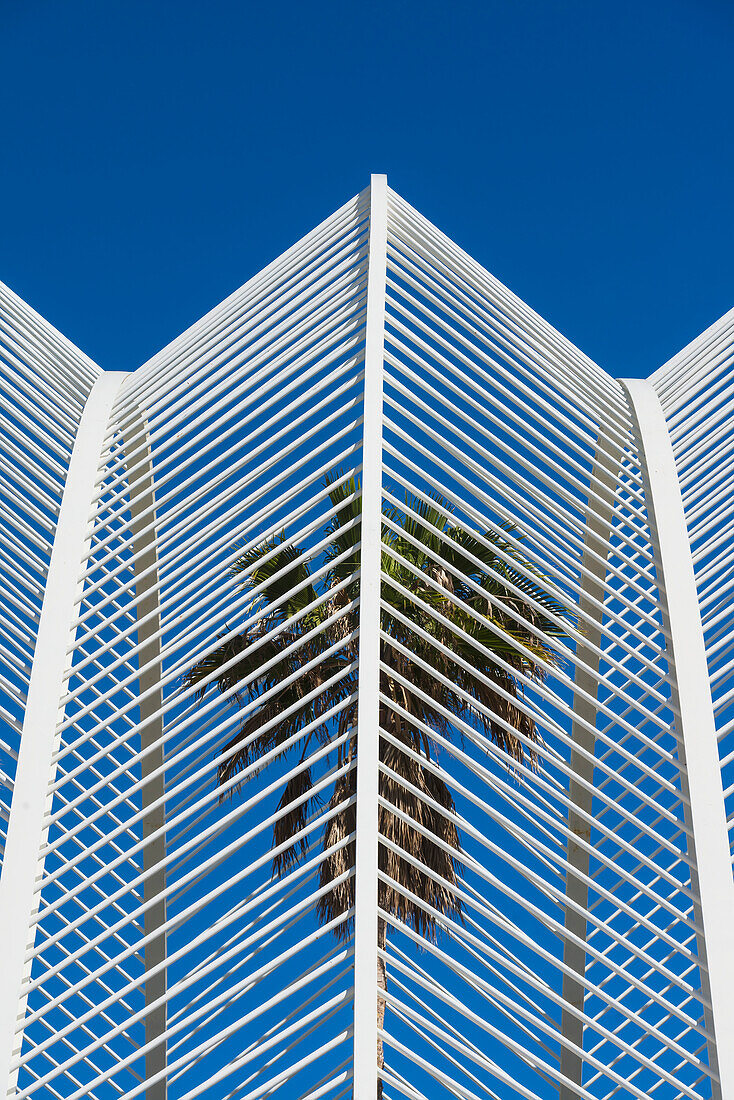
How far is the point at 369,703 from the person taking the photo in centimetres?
568

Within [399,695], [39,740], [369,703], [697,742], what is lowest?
[697,742]

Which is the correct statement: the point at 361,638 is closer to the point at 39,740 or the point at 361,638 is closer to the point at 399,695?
the point at 39,740

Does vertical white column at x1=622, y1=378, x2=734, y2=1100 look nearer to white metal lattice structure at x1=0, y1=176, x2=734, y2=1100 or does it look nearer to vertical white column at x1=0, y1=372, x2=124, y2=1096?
white metal lattice structure at x1=0, y1=176, x2=734, y2=1100

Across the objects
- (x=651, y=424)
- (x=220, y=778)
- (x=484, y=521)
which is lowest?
(x=484, y=521)

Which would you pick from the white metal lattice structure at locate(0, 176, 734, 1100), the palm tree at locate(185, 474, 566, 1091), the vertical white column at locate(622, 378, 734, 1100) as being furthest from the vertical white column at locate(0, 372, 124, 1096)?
the palm tree at locate(185, 474, 566, 1091)

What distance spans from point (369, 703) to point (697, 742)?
1.73m

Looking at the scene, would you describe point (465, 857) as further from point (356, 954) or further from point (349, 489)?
point (349, 489)

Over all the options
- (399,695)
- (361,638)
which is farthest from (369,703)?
(399,695)

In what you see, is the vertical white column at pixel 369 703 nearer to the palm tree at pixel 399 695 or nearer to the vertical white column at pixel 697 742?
the vertical white column at pixel 697 742

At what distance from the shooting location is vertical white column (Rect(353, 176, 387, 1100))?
503 centimetres

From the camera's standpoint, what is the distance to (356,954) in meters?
5.14

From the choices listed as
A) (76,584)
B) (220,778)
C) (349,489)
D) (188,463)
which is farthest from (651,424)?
(220,778)

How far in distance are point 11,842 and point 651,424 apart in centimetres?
466

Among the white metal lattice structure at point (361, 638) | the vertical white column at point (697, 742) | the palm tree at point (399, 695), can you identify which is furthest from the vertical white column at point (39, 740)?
the palm tree at point (399, 695)
